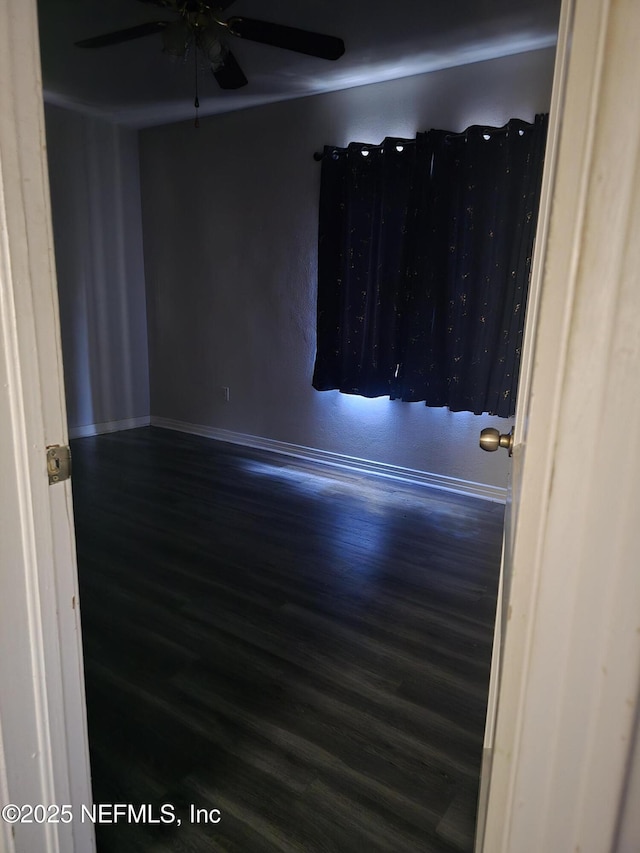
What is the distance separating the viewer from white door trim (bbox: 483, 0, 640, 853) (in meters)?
0.46

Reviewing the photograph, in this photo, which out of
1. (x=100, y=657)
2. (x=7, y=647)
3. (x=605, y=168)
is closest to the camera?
(x=605, y=168)

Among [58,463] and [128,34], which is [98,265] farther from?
Answer: [58,463]

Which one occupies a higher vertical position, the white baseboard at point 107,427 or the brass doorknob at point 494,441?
the brass doorknob at point 494,441

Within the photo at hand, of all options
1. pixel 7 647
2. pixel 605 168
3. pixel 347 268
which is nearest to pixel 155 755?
pixel 7 647

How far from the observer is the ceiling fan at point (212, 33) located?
2.44 metres

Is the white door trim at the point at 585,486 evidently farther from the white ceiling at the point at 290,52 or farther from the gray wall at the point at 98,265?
the gray wall at the point at 98,265

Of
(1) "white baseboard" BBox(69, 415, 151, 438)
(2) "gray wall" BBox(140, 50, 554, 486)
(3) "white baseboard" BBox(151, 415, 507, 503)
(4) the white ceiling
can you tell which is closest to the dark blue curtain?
(2) "gray wall" BBox(140, 50, 554, 486)

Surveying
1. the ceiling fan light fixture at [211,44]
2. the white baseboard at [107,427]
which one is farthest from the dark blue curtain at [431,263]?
the white baseboard at [107,427]

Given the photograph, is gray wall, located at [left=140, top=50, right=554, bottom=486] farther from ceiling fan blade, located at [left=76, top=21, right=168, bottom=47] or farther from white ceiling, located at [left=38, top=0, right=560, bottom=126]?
ceiling fan blade, located at [left=76, top=21, right=168, bottom=47]

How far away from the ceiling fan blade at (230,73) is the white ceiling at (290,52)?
0.66ft

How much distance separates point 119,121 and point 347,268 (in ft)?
8.82

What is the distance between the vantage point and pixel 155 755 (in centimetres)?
154

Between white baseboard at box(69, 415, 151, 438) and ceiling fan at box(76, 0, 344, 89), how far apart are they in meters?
3.12

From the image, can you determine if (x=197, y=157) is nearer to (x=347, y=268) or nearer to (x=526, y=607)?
(x=347, y=268)
